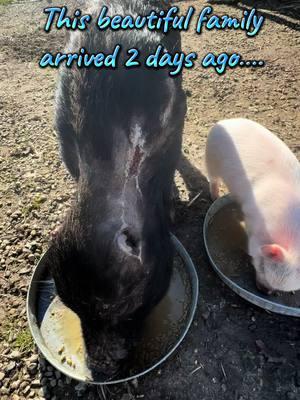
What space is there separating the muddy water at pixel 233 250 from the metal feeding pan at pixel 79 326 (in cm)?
38

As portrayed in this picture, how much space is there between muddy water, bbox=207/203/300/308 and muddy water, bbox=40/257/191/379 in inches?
15.8

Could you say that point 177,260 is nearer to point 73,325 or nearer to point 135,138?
point 73,325

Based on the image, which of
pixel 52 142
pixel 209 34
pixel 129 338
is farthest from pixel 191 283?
pixel 209 34

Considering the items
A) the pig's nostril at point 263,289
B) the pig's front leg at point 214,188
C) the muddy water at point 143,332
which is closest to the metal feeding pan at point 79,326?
the muddy water at point 143,332

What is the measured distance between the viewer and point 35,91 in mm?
5680

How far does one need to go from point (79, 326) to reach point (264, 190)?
1711 mm

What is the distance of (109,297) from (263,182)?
1731 mm

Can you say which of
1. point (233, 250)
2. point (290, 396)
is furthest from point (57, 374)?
point (233, 250)

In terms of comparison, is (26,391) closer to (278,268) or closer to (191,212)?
(278,268)

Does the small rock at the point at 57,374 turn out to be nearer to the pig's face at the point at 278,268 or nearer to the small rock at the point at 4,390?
the small rock at the point at 4,390

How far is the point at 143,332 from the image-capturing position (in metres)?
2.79

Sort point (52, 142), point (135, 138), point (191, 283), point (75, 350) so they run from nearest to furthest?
point (135, 138) < point (75, 350) < point (191, 283) < point (52, 142)

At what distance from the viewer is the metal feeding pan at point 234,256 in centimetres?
292

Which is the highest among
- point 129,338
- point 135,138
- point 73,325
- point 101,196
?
point 135,138
